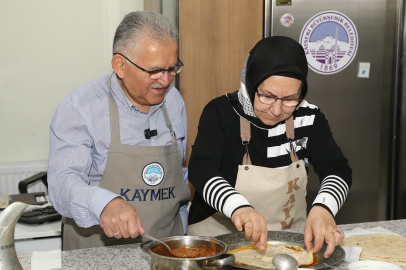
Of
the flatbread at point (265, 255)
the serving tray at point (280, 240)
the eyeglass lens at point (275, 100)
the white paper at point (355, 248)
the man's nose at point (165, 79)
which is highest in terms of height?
the man's nose at point (165, 79)

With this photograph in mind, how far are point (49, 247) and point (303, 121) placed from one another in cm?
151

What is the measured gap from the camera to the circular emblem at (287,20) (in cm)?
322

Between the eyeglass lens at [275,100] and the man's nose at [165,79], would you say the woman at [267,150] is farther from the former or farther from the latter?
the man's nose at [165,79]

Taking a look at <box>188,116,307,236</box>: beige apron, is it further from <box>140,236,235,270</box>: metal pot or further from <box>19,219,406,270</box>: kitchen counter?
<box>140,236,235,270</box>: metal pot

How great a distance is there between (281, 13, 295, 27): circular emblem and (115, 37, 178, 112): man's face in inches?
62.9

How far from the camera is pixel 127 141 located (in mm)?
1913

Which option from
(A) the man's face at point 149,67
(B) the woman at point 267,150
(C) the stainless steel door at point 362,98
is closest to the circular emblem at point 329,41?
(C) the stainless steel door at point 362,98

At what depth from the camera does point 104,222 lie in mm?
1459

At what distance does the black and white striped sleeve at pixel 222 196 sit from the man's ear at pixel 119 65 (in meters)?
0.53

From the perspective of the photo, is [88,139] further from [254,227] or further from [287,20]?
[287,20]

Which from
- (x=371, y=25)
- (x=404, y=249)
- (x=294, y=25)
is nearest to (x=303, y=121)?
(x=404, y=249)

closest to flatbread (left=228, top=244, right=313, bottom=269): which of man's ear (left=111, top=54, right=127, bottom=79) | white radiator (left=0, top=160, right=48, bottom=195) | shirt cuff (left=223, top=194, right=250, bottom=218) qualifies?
shirt cuff (left=223, top=194, right=250, bottom=218)

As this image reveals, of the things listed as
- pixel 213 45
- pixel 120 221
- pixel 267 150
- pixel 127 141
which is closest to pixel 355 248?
pixel 267 150

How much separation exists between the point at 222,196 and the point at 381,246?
1.91 ft
